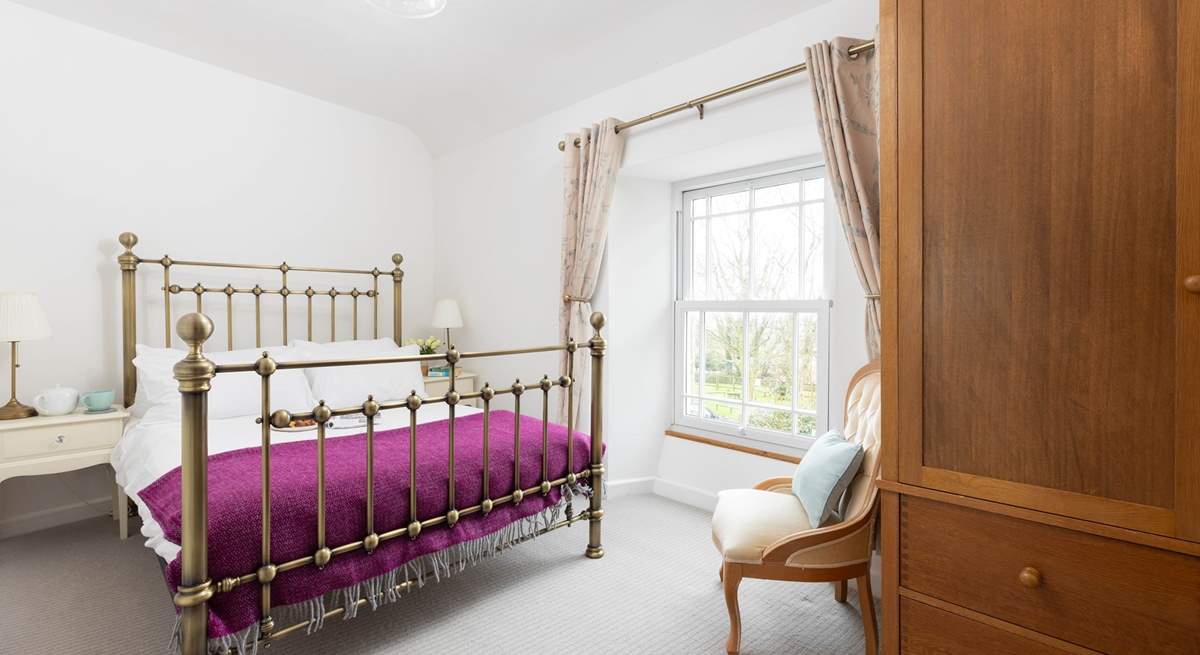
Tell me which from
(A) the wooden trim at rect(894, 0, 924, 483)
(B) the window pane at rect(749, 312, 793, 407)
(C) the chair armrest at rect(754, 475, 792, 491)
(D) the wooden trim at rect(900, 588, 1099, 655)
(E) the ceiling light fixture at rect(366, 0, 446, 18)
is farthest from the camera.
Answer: (B) the window pane at rect(749, 312, 793, 407)

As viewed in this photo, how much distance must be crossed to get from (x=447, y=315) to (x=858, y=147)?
2826mm

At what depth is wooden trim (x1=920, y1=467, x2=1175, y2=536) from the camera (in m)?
1.09

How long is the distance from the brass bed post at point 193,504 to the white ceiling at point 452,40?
207 centimetres

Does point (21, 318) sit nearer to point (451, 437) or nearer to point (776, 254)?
point (451, 437)

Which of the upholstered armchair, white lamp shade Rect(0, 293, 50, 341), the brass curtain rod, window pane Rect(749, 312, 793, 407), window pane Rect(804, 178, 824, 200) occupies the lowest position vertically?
the upholstered armchair

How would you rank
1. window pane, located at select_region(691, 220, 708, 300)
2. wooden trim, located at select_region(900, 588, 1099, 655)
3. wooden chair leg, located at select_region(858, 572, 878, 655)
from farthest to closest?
1. window pane, located at select_region(691, 220, 708, 300)
2. wooden chair leg, located at select_region(858, 572, 878, 655)
3. wooden trim, located at select_region(900, 588, 1099, 655)

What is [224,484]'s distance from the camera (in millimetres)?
1687

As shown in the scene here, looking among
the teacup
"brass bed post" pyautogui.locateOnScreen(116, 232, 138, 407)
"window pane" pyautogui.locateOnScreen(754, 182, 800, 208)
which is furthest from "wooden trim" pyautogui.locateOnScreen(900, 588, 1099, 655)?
"brass bed post" pyautogui.locateOnScreen(116, 232, 138, 407)

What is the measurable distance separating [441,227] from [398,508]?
116 inches

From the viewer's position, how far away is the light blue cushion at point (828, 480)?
190cm

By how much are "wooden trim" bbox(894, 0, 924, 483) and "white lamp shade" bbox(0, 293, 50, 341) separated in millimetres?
3448

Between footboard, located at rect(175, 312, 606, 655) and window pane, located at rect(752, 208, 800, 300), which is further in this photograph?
window pane, located at rect(752, 208, 800, 300)

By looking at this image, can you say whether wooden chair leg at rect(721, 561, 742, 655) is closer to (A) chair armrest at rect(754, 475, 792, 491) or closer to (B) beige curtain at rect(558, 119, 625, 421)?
(A) chair armrest at rect(754, 475, 792, 491)

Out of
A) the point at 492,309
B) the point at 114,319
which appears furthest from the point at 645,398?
the point at 114,319
